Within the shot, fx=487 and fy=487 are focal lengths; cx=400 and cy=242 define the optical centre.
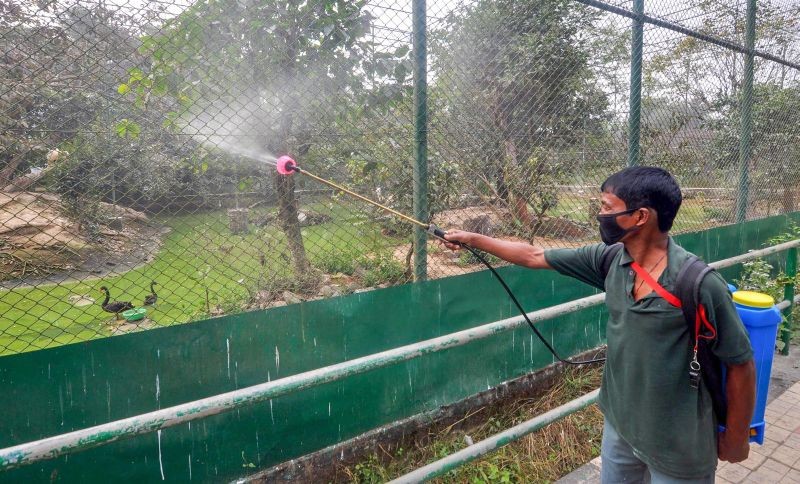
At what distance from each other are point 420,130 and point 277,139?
867 millimetres

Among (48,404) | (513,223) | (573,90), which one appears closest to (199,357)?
(48,404)

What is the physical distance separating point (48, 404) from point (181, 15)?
194 centimetres

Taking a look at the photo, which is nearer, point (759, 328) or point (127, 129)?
point (759, 328)

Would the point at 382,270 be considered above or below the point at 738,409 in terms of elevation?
above

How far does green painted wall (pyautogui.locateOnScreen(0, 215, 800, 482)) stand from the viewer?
2.23 m

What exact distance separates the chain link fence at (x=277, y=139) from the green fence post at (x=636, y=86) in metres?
0.07

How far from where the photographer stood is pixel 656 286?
175 cm

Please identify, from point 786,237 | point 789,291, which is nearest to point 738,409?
point 789,291

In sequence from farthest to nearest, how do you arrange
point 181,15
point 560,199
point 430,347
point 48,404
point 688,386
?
point 560,199, point 181,15, point 48,404, point 430,347, point 688,386

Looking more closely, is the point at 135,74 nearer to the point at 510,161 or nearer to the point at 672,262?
the point at 672,262

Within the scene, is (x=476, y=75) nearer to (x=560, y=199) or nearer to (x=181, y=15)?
(x=560, y=199)

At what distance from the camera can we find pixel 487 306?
3562 mm

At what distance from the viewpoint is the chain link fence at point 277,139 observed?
2.21m

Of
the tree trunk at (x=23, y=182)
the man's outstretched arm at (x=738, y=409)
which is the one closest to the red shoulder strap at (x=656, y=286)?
the man's outstretched arm at (x=738, y=409)
